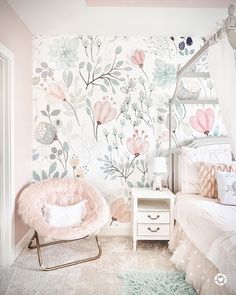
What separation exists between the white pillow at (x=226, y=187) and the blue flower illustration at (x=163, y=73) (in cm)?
134

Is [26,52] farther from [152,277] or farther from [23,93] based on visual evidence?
[152,277]

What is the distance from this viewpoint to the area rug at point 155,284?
2.17 m

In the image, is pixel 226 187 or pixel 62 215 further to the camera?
pixel 62 215

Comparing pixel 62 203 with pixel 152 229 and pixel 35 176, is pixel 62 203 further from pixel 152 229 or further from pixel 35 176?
pixel 152 229

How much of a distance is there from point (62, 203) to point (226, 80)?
6.98 feet

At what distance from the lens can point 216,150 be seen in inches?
124

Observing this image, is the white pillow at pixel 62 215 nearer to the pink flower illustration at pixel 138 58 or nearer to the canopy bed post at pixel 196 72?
the canopy bed post at pixel 196 72

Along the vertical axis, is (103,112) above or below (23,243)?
above

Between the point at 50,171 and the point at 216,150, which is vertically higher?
the point at 216,150

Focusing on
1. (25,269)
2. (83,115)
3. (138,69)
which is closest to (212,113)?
(138,69)

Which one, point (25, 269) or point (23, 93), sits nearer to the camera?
point (25, 269)

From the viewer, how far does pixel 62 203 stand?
3.02 m

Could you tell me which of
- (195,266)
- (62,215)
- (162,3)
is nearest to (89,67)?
(162,3)

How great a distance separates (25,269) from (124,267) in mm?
924
